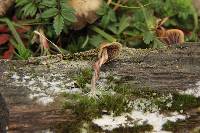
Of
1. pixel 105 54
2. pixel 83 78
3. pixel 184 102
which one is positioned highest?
pixel 105 54

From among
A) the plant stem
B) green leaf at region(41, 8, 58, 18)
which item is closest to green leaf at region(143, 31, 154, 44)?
the plant stem

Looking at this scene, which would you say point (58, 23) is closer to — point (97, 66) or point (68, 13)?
point (68, 13)

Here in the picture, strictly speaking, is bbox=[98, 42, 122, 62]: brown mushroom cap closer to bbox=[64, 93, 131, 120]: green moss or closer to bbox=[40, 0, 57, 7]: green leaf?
bbox=[64, 93, 131, 120]: green moss

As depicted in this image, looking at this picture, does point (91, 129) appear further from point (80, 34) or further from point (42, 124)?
point (80, 34)

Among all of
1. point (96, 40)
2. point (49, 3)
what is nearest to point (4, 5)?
point (49, 3)

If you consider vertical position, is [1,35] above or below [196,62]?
above

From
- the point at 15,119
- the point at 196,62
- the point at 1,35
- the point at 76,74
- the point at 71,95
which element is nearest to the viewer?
the point at 15,119

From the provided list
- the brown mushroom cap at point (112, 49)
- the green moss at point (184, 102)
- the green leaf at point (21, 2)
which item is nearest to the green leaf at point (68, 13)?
the green leaf at point (21, 2)

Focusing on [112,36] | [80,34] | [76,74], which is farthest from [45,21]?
[76,74]
